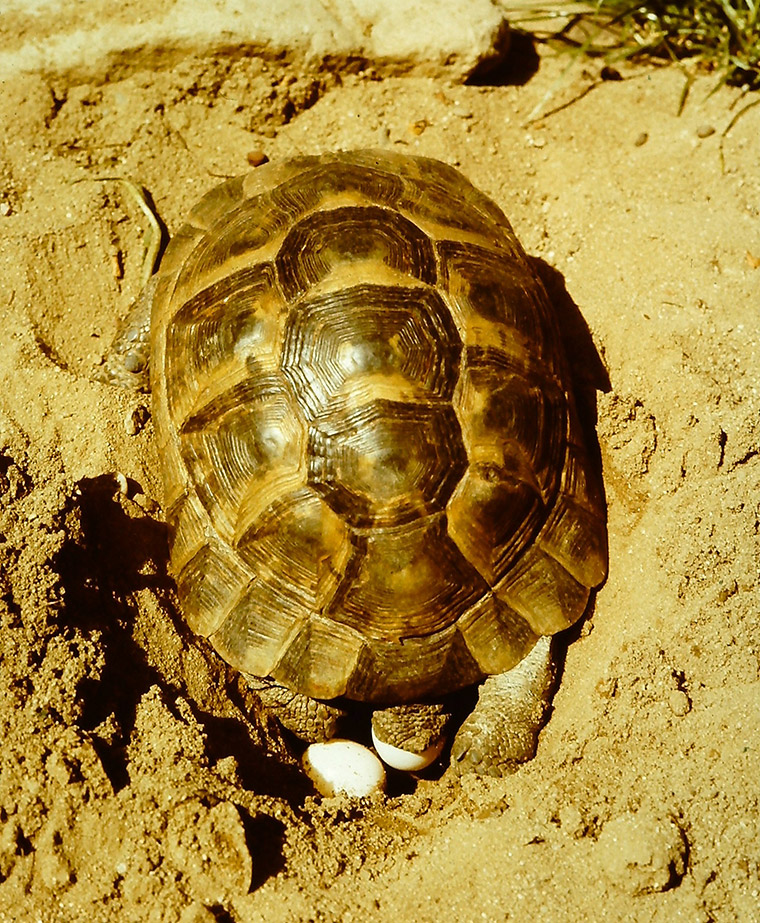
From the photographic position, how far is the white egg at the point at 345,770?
3217 millimetres

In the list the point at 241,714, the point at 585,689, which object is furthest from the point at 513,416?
the point at 241,714

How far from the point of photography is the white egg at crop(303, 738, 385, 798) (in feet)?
10.6

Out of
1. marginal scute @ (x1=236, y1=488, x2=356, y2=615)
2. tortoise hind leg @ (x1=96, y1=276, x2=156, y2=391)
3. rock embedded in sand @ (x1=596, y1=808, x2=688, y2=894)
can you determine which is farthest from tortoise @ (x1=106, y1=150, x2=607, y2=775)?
rock embedded in sand @ (x1=596, y1=808, x2=688, y2=894)

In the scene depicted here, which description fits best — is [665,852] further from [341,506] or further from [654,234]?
[654,234]

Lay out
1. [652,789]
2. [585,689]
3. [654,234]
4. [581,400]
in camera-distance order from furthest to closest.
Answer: [654,234], [581,400], [585,689], [652,789]

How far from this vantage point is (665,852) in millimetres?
2857

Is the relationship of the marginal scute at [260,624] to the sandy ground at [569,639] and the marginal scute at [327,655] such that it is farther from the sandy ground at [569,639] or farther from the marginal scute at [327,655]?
the sandy ground at [569,639]

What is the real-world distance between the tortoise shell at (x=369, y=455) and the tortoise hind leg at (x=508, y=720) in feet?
0.54

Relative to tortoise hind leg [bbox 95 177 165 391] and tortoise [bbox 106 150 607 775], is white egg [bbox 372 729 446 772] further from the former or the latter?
tortoise hind leg [bbox 95 177 165 391]

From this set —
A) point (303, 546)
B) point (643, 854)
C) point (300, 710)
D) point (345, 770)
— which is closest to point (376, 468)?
point (303, 546)

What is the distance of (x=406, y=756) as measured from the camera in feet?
10.6

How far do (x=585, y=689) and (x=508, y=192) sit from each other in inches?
98.5

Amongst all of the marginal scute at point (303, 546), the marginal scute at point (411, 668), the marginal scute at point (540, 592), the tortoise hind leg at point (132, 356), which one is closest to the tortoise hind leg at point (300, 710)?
the marginal scute at point (411, 668)

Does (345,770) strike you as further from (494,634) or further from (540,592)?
(540,592)
